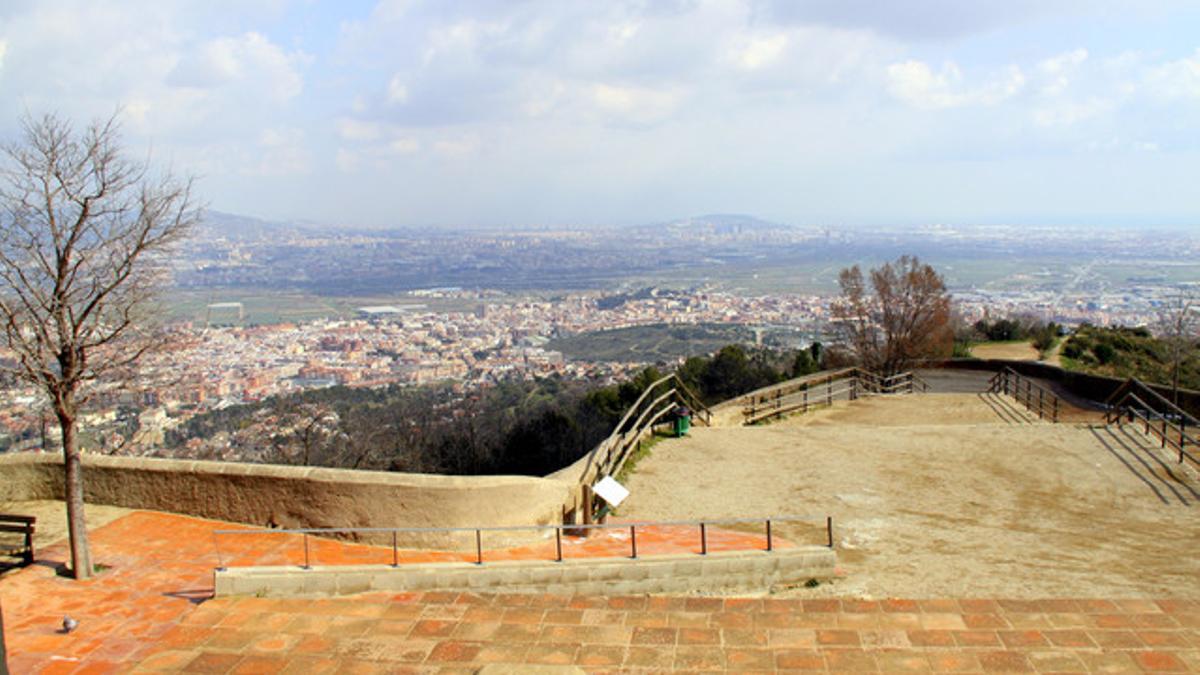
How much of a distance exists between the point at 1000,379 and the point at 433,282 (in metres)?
74.7

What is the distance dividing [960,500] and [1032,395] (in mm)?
13140

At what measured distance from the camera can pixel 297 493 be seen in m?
8.13

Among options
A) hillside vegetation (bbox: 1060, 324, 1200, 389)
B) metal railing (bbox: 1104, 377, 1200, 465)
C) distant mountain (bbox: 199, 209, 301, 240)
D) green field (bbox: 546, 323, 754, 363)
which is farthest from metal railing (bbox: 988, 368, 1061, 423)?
distant mountain (bbox: 199, 209, 301, 240)

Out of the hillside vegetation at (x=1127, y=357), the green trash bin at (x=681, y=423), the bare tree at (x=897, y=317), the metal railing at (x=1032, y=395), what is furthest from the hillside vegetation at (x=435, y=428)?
the hillside vegetation at (x=1127, y=357)

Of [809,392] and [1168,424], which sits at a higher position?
[1168,424]

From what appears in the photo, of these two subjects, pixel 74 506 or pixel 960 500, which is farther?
pixel 960 500

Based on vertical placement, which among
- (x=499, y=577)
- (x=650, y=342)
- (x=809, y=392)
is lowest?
(x=650, y=342)

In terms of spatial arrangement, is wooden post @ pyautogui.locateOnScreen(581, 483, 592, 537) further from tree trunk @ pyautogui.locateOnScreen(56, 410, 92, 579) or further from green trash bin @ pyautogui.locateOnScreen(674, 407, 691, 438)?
green trash bin @ pyautogui.locateOnScreen(674, 407, 691, 438)

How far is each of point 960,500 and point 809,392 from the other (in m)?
11.3

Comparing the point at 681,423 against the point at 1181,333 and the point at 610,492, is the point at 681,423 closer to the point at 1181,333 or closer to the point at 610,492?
the point at 610,492

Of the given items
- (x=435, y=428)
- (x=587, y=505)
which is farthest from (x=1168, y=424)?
(x=435, y=428)

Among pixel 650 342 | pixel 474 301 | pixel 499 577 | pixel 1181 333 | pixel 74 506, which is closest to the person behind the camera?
pixel 499 577

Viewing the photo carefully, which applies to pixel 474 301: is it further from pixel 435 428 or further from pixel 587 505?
pixel 587 505

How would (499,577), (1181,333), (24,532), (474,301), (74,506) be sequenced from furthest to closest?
1. (474,301)
2. (1181,333)
3. (24,532)
4. (74,506)
5. (499,577)
